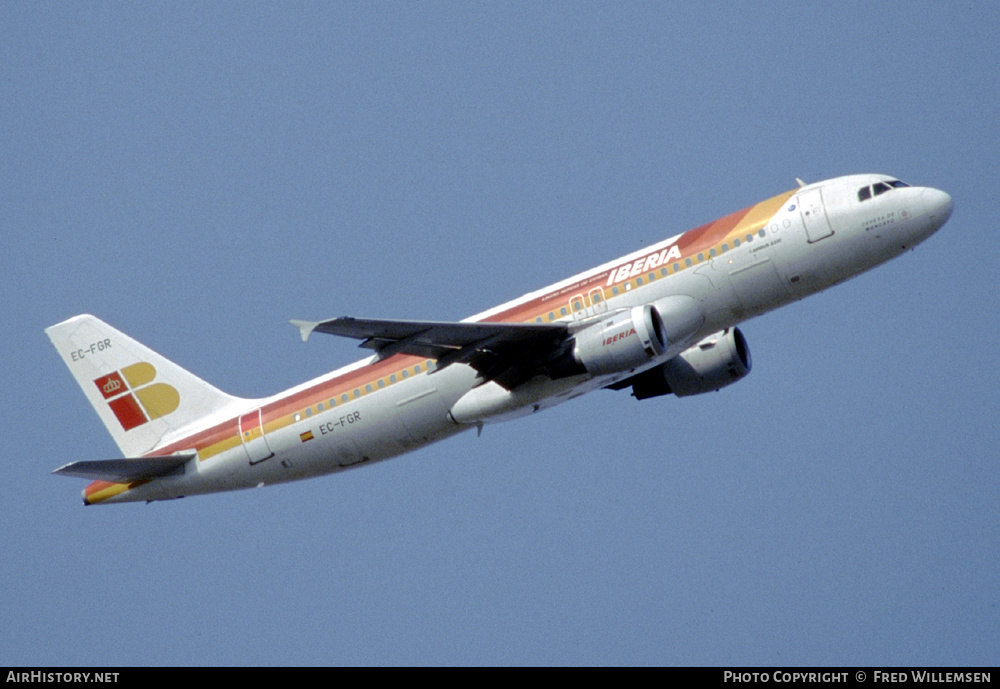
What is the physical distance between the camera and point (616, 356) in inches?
1646

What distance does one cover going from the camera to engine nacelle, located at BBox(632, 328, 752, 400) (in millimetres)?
48312

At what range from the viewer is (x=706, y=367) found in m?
48.5

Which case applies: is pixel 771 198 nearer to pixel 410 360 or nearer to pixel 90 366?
pixel 410 360

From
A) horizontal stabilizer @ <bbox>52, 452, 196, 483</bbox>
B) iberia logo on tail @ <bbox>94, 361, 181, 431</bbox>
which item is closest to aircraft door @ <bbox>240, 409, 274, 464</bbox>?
horizontal stabilizer @ <bbox>52, 452, 196, 483</bbox>

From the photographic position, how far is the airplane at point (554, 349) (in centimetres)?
4238

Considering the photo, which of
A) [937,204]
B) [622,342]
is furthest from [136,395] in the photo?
[937,204]

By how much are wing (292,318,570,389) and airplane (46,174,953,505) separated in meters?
0.05

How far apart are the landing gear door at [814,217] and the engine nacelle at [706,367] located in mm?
6066

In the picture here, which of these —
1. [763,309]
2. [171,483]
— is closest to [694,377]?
[763,309]

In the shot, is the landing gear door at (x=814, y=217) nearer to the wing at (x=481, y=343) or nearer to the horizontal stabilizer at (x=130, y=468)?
the wing at (x=481, y=343)

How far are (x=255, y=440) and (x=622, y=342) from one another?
13.8 meters

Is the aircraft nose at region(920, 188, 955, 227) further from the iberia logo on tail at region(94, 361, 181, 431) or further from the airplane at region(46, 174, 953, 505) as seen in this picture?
the iberia logo on tail at region(94, 361, 181, 431)
